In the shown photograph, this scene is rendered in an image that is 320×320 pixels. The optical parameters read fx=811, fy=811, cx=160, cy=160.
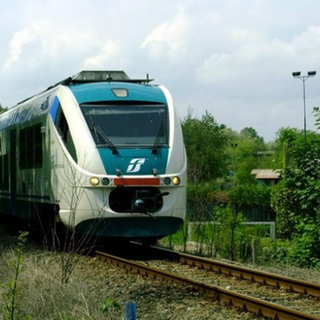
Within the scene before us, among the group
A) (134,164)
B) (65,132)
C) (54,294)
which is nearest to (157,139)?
(134,164)

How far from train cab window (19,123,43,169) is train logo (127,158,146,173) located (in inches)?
115

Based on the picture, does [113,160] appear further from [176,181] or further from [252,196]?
[252,196]

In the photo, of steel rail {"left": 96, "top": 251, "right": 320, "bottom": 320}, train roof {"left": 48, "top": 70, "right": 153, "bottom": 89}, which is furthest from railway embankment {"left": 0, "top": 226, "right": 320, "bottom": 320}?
train roof {"left": 48, "top": 70, "right": 153, "bottom": 89}

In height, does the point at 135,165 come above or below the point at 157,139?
below

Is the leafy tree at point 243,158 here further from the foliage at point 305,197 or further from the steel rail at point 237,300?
the steel rail at point 237,300

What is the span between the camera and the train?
13.8m

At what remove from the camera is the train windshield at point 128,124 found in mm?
14227

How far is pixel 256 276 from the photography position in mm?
11773

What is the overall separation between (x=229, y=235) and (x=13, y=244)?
4.54m

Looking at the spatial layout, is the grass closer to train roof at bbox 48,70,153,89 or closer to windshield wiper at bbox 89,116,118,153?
windshield wiper at bbox 89,116,118,153

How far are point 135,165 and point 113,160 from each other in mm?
387

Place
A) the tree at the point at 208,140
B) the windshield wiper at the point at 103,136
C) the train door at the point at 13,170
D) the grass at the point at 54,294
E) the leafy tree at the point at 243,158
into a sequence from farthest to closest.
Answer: the leafy tree at the point at 243,158, the tree at the point at 208,140, the train door at the point at 13,170, the windshield wiper at the point at 103,136, the grass at the point at 54,294

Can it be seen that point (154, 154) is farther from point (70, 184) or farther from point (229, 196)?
point (229, 196)

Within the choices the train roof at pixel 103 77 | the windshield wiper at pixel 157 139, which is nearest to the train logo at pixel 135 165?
the windshield wiper at pixel 157 139
